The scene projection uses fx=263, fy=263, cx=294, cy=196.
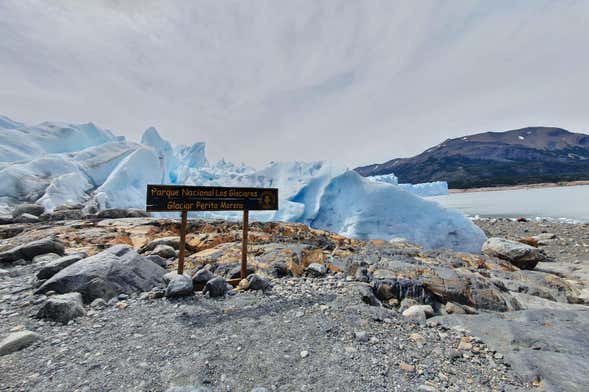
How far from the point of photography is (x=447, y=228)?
36.5 ft

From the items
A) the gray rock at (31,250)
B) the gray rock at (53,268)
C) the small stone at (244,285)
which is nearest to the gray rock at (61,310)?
the gray rock at (53,268)

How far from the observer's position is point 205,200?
12.2 feet

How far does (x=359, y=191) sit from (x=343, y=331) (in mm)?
10969

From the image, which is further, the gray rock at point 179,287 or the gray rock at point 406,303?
the gray rock at point 406,303

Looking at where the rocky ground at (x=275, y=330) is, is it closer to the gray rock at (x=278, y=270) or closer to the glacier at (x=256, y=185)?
the gray rock at (x=278, y=270)

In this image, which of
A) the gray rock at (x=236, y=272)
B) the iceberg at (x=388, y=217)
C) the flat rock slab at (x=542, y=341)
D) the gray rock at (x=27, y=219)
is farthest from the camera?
the iceberg at (x=388, y=217)

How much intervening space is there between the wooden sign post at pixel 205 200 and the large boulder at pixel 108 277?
45cm

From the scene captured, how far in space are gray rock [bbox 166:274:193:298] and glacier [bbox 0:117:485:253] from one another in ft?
32.3

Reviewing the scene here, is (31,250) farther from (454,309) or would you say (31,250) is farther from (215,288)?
(454,309)

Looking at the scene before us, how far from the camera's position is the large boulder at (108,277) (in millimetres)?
3033

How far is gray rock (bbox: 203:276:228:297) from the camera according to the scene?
3.20m

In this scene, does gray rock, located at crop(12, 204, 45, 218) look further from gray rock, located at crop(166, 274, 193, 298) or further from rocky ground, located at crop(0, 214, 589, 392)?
gray rock, located at crop(166, 274, 193, 298)

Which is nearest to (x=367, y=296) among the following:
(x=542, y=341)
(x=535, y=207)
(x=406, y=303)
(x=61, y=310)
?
(x=406, y=303)

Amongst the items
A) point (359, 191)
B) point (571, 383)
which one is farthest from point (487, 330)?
point (359, 191)
